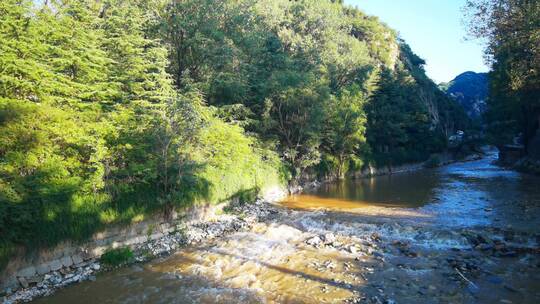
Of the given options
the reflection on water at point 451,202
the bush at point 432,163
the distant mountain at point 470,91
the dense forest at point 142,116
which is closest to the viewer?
the dense forest at point 142,116

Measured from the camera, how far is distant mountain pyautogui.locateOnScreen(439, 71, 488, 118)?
138 meters

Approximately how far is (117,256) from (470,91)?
168 metres

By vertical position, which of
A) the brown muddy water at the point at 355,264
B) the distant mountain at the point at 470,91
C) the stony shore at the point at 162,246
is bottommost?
the brown muddy water at the point at 355,264

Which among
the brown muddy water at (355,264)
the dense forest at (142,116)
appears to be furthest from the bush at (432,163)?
the brown muddy water at (355,264)

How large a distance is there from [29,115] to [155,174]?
5311mm

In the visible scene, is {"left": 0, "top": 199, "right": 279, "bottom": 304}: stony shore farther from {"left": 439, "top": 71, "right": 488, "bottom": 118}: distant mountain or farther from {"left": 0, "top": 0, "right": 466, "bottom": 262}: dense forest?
{"left": 439, "top": 71, "right": 488, "bottom": 118}: distant mountain

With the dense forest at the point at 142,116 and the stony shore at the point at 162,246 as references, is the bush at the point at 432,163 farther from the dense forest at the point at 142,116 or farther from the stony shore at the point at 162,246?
the stony shore at the point at 162,246

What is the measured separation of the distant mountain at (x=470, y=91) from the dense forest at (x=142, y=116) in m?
112

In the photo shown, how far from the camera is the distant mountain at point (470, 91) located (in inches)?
5418

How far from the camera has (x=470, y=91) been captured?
487 feet

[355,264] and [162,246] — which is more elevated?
[162,246]

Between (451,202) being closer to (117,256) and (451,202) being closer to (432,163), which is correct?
(117,256)

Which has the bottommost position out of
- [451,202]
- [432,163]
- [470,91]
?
[451,202]

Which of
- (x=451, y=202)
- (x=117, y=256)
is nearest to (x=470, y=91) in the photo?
(x=451, y=202)
